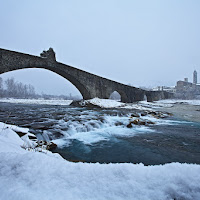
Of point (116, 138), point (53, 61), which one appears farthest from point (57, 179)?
point (53, 61)

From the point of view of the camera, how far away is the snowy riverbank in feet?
2.91

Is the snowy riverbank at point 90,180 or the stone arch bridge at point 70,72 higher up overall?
the stone arch bridge at point 70,72

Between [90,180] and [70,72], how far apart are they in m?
17.1

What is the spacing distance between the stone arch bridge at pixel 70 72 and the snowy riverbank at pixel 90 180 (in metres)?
13.9

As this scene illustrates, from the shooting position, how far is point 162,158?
134 inches

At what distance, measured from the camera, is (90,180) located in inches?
41.6

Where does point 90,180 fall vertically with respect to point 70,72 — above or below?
below

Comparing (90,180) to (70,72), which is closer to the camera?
(90,180)

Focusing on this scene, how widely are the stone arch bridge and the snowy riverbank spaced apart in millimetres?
13861

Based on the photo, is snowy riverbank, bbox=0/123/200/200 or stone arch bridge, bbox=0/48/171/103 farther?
stone arch bridge, bbox=0/48/171/103

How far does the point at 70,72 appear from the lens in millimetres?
Result: 17078

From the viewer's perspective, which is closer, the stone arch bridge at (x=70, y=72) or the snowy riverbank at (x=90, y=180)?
the snowy riverbank at (x=90, y=180)

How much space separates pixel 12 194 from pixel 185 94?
2754 inches

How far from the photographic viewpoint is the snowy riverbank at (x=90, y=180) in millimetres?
886
